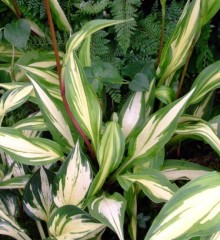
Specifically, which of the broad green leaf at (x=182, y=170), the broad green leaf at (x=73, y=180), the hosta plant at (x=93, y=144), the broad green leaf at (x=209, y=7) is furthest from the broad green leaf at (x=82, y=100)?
the broad green leaf at (x=209, y=7)

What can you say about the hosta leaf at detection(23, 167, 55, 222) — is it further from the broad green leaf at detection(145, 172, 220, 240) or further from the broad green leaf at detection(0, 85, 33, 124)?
the broad green leaf at detection(145, 172, 220, 240)

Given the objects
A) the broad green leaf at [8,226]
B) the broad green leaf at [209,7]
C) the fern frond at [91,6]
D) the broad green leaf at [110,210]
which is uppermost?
the broad green leaf at [209,7]

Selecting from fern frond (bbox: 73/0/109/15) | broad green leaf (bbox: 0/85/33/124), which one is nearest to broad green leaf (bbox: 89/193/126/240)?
broad green leaf (bbox: 0/85/33/124)

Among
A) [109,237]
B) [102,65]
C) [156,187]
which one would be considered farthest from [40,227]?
[102,65]

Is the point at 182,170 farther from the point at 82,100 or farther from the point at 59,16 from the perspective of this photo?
the point at 59,16

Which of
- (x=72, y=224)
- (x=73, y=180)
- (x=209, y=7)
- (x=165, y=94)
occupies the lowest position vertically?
(x=72, y=224)

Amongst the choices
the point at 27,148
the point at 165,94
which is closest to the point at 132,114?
the point at 165,94

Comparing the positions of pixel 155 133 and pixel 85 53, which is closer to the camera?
pixel 155 133

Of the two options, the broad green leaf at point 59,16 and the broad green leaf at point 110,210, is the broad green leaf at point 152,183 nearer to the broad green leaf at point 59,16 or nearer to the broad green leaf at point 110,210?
the broad green leaf at point 110,210
